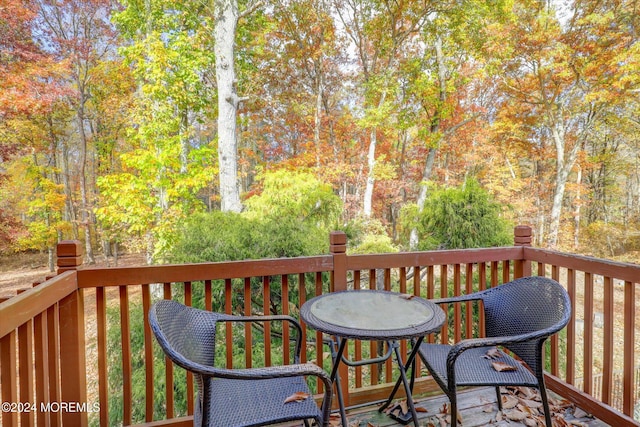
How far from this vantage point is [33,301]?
1313 mm

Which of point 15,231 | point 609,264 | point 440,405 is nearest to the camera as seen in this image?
point 609,264

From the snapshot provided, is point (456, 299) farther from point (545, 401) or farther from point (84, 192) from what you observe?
point (84, 192)

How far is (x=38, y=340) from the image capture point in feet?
4.55

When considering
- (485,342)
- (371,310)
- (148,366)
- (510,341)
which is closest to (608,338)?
(510,341)

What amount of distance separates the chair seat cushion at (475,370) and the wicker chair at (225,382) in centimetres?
64

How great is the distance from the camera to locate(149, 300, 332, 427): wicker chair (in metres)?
1.18

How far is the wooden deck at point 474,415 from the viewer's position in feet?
6.47

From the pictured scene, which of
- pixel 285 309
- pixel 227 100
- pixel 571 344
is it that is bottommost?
pixel 571 344

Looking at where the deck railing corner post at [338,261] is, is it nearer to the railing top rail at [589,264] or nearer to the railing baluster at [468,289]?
the railing baluster at [468,289]

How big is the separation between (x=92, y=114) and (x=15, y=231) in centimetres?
391

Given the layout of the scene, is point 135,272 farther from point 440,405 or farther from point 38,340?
point 440,405

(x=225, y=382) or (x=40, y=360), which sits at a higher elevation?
(x=40, y=360)

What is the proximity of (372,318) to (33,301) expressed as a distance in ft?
4.75

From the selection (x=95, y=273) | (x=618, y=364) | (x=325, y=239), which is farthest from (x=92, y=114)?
(x=618, y=364)
